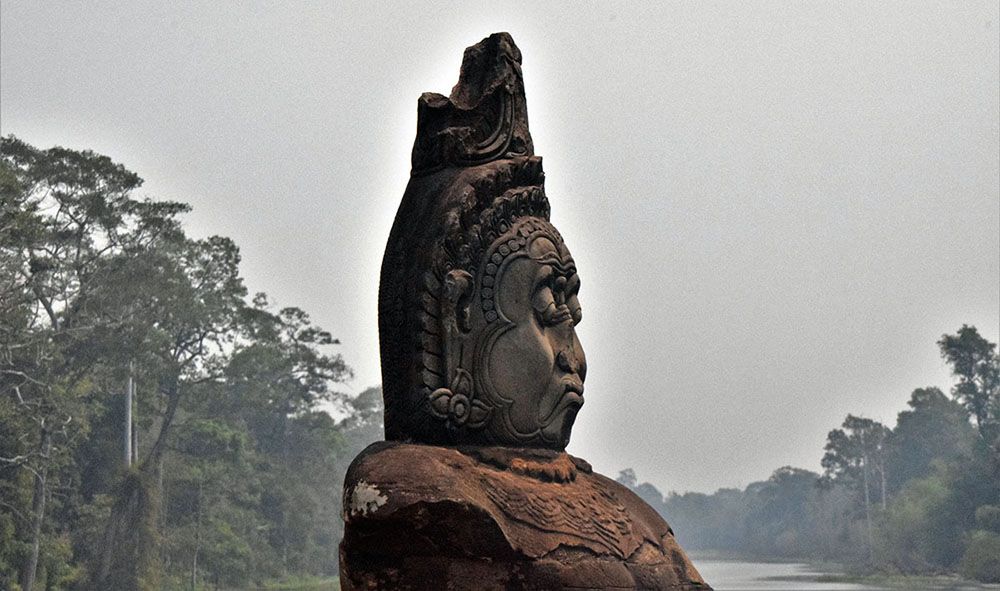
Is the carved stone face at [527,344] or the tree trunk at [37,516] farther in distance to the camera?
the tree trunk at [37,516]

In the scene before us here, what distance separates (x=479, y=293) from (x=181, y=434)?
20.6 m

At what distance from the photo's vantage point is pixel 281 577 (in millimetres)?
27422

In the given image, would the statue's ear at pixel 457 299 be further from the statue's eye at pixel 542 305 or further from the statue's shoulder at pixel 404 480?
the statue's shoulder at pixel 404 480

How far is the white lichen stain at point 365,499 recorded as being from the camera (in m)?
4.74

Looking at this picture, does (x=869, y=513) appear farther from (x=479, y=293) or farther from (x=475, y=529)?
(x=475, y=529)

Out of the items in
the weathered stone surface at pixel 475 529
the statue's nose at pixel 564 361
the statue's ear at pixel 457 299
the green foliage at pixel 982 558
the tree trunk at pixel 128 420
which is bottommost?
the green foliage at pixel 982 558

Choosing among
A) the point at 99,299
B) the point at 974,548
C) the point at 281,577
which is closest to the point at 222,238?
the point at 99,299

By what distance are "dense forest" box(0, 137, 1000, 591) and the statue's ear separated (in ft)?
34.8

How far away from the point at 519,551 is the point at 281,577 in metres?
24.0

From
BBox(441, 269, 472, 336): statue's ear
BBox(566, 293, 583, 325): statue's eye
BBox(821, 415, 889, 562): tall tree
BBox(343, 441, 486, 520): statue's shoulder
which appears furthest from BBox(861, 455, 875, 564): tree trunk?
BBox(343, 441, 486, 520): statue's shoulder

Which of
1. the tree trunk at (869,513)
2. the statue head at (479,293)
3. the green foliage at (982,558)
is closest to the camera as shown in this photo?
the statue head at (479,293)

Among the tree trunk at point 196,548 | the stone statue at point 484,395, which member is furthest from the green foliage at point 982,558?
the tree trunk at point 196,548

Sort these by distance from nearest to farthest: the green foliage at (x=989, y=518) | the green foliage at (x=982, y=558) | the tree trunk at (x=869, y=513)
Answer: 1. the green foliage at (x=982, y=558)
2. the green foliage at (x=989, y=518)
3. the tree trunk at (x=869, y=513)

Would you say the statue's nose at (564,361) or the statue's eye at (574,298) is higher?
the statue's eye at (574,298)
